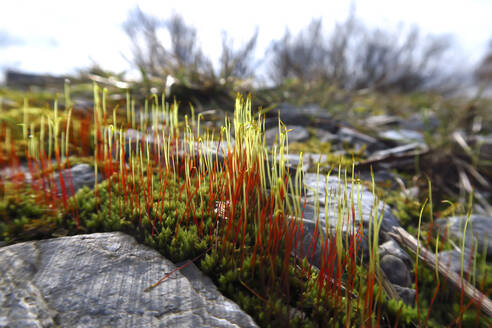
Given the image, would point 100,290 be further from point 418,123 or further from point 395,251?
point 418,123

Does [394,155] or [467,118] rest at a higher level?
[467,118]

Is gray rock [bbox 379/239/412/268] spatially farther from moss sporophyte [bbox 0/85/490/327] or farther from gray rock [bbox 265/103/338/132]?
gray rock [bbox 265/103/338/132]

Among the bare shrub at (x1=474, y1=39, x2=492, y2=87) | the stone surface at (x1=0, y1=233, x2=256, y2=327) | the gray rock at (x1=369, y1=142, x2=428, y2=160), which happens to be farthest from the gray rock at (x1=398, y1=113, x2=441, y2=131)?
the bare shrub at (x1=474, y1=39, x2=492, y2=87)

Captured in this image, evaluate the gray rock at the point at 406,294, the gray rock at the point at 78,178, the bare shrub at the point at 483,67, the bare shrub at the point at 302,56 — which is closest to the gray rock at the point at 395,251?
the gray rock at the point at 406,294

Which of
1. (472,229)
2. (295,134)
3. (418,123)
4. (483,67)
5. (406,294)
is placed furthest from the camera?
(483,67)

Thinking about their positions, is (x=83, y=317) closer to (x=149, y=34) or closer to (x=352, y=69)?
(x=149, y=34)

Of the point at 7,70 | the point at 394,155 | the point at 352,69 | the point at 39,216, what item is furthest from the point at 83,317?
the point at 352,69

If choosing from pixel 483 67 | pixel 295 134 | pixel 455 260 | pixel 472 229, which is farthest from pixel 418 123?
pixel 483 67
